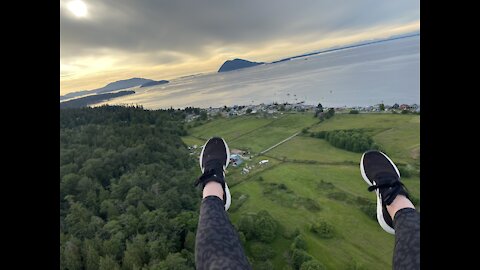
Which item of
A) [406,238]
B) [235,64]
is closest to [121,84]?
[235,64]

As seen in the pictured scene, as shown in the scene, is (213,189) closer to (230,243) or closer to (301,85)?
(230,243)

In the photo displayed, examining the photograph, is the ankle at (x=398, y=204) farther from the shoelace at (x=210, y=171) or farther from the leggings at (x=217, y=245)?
the shoelace at (x=210, y=171)

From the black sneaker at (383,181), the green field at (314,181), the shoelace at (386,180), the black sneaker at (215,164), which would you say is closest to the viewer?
the black sneaker at (383,181)

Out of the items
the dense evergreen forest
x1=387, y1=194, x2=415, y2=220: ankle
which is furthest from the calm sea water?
x1=387, y1=194, x2=415, y2=220: ankle

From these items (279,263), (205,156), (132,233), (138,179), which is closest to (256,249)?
(279,263)

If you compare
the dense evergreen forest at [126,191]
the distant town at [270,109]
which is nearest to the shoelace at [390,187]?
A: the dense evergreen forest at [126,191]

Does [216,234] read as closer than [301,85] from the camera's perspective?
Yes
